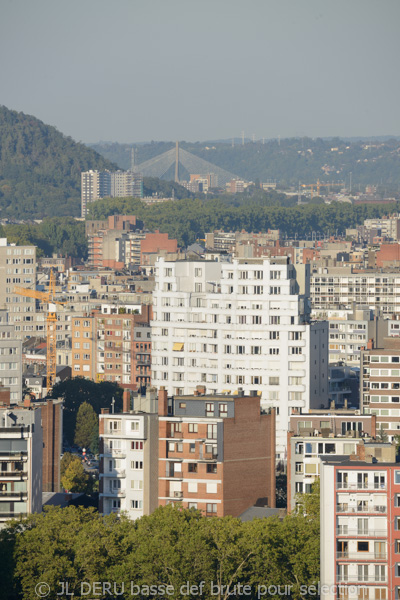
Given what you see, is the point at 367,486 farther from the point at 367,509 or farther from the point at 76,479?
the point at 76,479

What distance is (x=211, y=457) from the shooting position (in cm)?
5231

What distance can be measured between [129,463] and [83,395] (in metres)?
29.2

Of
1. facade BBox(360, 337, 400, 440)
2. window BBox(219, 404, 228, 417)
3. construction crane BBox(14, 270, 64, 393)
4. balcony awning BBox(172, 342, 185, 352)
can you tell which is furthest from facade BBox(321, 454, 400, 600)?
construction crane BBox(14, 270, 64, 393)

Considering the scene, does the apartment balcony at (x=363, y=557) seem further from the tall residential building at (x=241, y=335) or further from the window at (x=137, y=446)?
the tall residential building at (x=241, y=335)

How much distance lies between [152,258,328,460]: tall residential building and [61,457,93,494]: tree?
7.50 meters

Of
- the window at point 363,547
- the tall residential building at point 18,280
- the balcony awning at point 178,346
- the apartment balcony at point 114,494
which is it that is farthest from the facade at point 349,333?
the window at point 363,547

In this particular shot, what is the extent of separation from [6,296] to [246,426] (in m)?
66.5

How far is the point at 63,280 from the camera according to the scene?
144 m

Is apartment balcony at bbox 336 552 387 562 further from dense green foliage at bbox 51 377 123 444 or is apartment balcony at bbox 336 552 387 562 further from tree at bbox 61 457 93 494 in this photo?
dense green foliage at bbox 51 377 123 444

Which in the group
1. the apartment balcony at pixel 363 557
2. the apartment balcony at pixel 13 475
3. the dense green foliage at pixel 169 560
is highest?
the apartment balcony at pixel 13 475

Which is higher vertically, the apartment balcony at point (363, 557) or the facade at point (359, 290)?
the facade at point (359, 290)

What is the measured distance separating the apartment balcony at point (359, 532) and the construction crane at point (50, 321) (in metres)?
44.5

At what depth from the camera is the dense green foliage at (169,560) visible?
44281 mm

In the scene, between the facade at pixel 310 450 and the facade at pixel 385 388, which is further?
the facade at pixel 385 388
